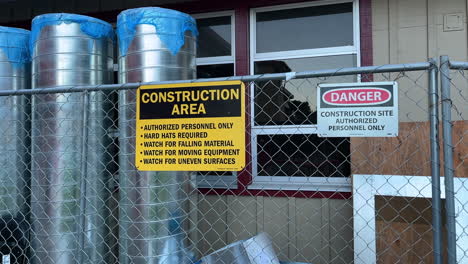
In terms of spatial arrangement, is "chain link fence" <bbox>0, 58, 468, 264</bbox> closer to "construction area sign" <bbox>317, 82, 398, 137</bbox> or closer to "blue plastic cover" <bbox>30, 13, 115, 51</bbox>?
"blue plastic cover" <bbox>30, 13, 115, 51</bbox>

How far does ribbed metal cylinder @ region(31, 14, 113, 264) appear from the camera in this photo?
2531 millimetres

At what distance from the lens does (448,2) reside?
9.80 ft

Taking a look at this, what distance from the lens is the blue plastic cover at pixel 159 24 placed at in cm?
248

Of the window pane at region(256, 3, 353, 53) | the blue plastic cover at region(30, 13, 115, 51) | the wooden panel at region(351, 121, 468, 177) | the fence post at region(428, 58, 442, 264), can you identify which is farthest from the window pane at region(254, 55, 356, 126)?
the fence post at region(428, 58, 442, 264)

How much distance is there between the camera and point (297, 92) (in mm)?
3457

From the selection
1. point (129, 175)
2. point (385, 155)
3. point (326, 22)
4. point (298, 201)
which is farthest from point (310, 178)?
point (129, 175)

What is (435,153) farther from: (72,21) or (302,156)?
(72,21)

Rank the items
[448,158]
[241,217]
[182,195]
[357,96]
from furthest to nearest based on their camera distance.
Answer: [241,217] → [182,195] → [357,96] → [448,158]

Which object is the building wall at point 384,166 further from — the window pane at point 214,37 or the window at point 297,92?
the window pane at point 214,37

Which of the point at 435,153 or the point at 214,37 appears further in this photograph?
the point at 214,37

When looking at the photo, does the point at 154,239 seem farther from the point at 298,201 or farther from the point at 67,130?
the point at 298,201

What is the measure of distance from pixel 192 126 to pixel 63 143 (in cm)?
130

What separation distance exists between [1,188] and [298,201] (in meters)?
2.55

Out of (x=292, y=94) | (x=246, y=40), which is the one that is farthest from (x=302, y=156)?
(x=246, y=40)
